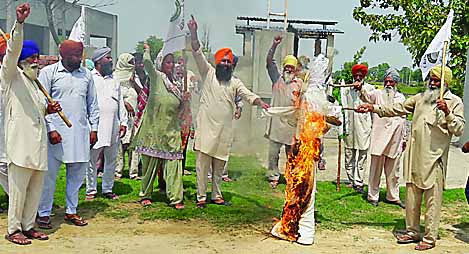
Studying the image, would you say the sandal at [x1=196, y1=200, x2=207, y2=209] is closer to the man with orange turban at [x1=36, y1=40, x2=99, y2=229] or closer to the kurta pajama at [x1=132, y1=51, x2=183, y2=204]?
the kurta pajama at [x1=132, y1=51, x2=183, y2=204]

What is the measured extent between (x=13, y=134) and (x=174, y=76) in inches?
90.3

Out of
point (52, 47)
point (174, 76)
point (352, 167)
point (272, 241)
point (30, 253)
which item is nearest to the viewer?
point (30, 253)

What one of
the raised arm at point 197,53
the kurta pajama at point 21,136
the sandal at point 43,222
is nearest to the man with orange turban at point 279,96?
the raised arm at point 197,53

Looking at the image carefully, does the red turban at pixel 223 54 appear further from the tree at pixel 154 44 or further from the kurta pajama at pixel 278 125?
the tree at pixel 154 44

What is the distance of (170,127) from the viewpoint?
24.7 ft

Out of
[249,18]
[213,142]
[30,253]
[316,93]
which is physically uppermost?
[249,18]

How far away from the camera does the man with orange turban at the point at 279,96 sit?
21.7 feet

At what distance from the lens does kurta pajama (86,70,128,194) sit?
8.00 meters

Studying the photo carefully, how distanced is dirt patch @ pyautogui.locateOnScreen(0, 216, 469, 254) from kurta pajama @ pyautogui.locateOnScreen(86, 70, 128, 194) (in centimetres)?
106

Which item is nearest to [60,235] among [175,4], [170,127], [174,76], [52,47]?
[170,127]

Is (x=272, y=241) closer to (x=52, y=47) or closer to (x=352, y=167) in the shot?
(x=352, y=167)

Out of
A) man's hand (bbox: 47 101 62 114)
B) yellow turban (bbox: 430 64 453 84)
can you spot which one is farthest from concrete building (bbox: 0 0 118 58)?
yellow turban (bbox: 430 64 453 84)

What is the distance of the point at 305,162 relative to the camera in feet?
20.4

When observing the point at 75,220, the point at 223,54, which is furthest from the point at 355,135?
the point at 75,220
